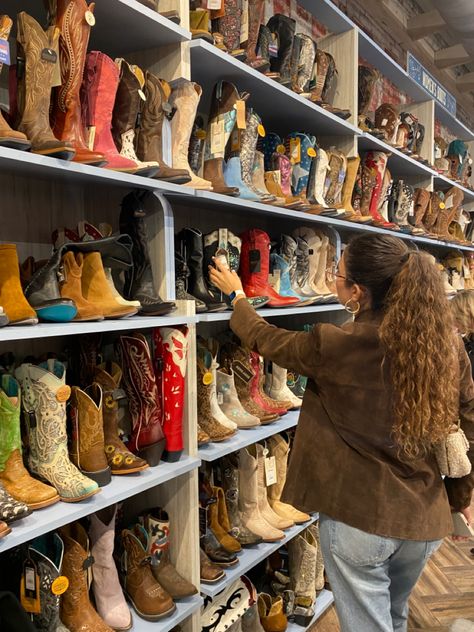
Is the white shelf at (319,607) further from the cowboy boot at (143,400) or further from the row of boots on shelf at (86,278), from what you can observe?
the row of boots on shelf at (86,278)

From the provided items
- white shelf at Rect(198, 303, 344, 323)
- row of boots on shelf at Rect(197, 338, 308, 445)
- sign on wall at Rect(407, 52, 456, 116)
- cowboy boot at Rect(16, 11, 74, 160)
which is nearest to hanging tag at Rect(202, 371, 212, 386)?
row of boots on shelf at Rect(197, 338, 308, 445)

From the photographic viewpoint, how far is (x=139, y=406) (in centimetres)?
202

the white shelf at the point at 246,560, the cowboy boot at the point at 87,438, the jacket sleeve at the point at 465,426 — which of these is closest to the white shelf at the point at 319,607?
the white shelf at the point at 246,560

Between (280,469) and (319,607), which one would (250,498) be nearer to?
(280,469)

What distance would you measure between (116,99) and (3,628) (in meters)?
1.57

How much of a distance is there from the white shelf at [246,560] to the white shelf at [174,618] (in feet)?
0.28

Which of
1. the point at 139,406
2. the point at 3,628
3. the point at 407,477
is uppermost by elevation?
the point at 139,406

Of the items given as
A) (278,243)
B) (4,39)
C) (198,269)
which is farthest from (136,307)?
(278,243)

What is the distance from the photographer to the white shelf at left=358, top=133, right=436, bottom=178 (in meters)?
3.56

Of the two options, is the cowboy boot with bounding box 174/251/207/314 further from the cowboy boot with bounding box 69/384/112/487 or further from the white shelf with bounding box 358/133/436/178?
the white shelf with bounding box 358/133/436/178

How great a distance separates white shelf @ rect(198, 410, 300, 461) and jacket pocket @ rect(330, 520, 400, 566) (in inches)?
21.6

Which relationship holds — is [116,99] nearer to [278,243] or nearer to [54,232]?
[54,232]

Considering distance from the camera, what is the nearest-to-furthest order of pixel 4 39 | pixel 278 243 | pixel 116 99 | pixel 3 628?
pixel 4 39, pixel 3 628, pixel 116 99, pixel 278 243

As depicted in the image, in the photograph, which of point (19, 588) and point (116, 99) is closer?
point (19, 588)
